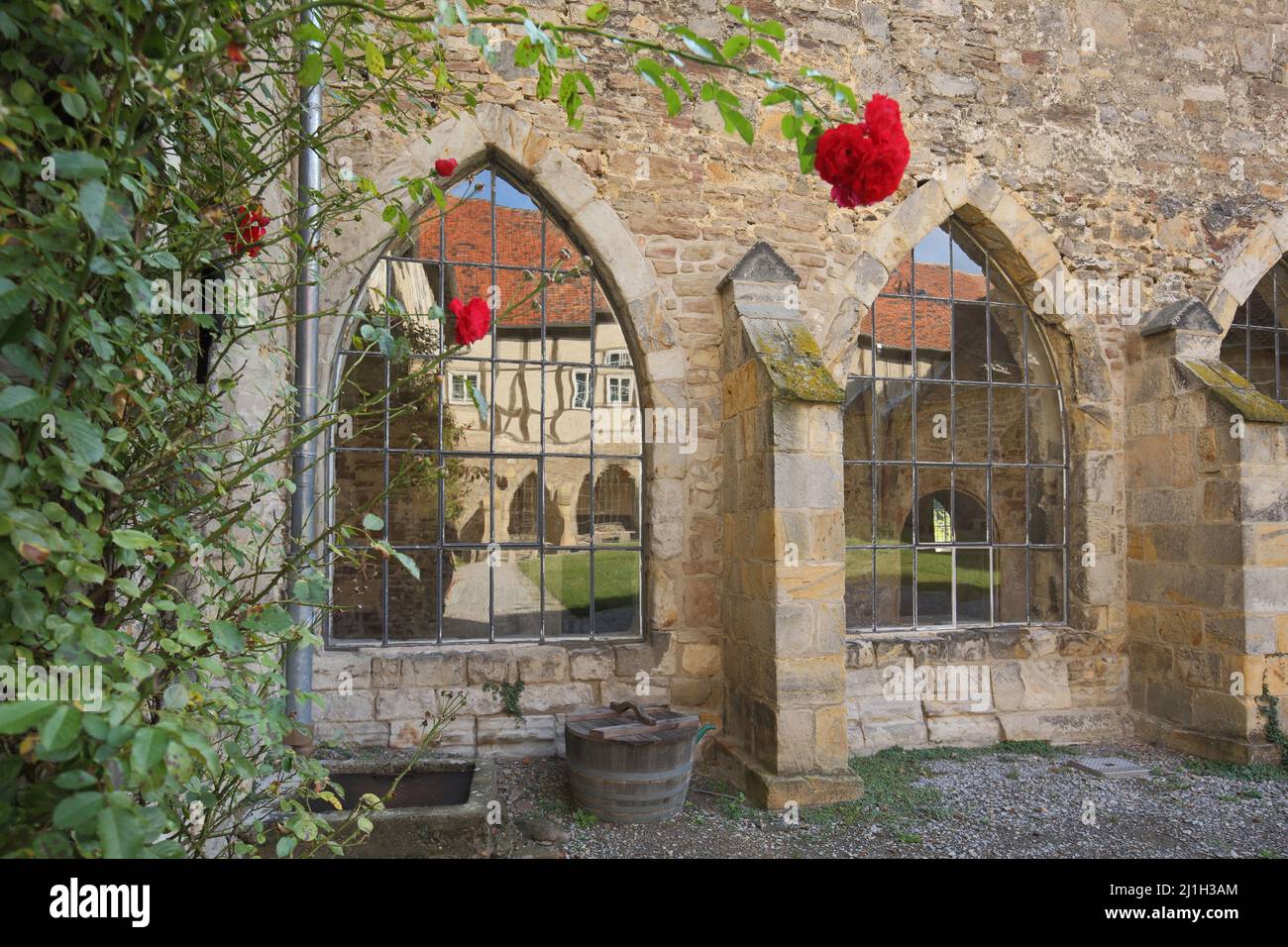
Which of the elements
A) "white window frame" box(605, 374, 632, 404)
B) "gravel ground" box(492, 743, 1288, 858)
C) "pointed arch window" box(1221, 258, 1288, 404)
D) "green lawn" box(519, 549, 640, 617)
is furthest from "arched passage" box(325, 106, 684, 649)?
"pointed arch window" box(1221, 258, 1288, 404)

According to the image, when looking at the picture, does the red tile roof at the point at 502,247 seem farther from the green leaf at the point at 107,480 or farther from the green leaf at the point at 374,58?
the green leaf at the point at 107,480

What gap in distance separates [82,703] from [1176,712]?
6063 millimetres

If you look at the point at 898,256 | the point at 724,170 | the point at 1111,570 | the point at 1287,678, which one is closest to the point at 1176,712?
the point at 1287,678

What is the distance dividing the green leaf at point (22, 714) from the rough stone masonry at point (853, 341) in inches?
133

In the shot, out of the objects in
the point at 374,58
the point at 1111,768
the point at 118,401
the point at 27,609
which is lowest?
the point at 1111,768

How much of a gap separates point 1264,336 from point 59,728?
8636 millimetres

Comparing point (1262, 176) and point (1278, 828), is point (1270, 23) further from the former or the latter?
point (1278, 828)

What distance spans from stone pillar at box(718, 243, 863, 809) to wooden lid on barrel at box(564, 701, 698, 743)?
0.48 meters

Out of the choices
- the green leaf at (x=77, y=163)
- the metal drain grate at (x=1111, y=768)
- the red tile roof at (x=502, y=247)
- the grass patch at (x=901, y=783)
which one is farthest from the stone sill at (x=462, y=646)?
the green leaf at (x=77, y=163)

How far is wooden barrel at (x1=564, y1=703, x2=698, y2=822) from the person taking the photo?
3641mm

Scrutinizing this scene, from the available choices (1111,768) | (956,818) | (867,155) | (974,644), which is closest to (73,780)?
(867,155)

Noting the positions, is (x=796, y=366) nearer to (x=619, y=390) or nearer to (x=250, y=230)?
(x=619, y=390)

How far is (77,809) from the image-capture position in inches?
31.3

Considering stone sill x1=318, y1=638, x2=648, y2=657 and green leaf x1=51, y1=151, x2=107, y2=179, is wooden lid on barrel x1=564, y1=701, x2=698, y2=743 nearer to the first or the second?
stone sill x1=318, y1=638, x2=648, y2=657
